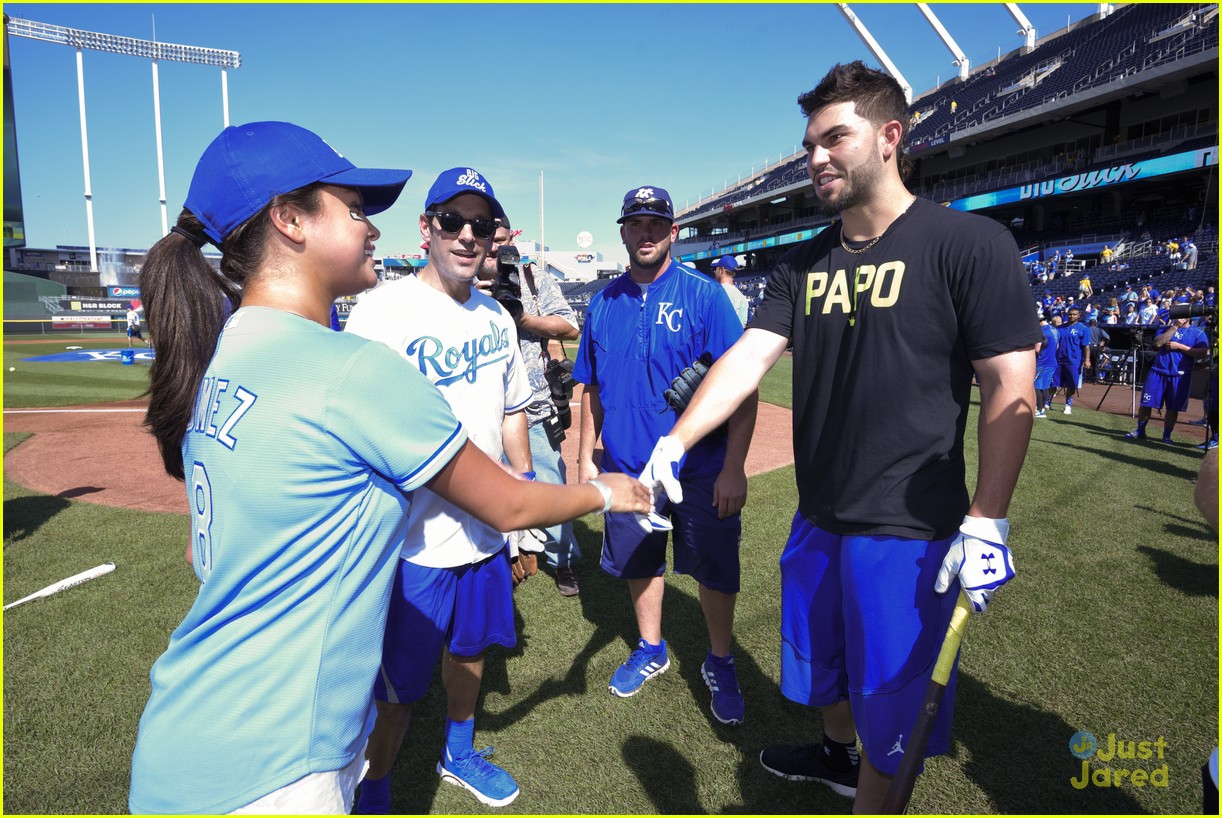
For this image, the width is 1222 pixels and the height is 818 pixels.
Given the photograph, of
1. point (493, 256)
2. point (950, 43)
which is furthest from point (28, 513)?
point (950, 43)

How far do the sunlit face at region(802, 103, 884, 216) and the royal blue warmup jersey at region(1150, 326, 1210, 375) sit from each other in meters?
10.8

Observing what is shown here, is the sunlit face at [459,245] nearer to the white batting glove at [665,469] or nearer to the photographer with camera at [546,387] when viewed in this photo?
the white batting glove at [665,469]

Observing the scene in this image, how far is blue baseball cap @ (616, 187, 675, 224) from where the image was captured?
364 centimetres

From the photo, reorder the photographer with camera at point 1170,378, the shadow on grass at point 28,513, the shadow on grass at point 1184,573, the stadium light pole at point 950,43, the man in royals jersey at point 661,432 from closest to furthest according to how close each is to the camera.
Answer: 1. the man in royals jersey at point 661,432
2. the shadow on grass at point 1184,573
3. the shadow on grass at point 28,513
4. the photographer with camera at point 1170,378
5. the stadium light pole at point 950,43

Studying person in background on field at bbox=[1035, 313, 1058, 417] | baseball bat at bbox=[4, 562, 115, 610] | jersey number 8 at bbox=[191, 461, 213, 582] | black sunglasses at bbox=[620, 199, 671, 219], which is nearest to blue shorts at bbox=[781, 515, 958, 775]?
jersey number 8 at bbox=[191, 461, 213, 582]

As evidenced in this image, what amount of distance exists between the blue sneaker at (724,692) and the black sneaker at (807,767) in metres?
0.30

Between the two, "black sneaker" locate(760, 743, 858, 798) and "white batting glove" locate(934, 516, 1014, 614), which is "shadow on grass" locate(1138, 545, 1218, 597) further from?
"white batting glove" locate(934, 516, 1014, 614)

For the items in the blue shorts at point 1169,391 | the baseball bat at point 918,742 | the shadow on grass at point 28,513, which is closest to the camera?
the baseball bat at point 918,742

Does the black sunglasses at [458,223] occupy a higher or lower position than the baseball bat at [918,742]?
higher

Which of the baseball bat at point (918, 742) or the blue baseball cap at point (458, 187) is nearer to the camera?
the baseball bat at point (918, 742)

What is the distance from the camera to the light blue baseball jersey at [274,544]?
1.33m

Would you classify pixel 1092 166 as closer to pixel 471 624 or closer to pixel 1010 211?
pixel 1010 211

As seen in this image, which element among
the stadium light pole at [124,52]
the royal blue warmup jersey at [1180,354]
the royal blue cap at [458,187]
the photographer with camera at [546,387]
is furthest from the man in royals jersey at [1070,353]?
the stadium light pole at [124,52]

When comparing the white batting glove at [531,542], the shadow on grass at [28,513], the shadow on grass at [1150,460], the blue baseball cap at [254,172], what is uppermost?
the blue baseball cap at [254,172]
